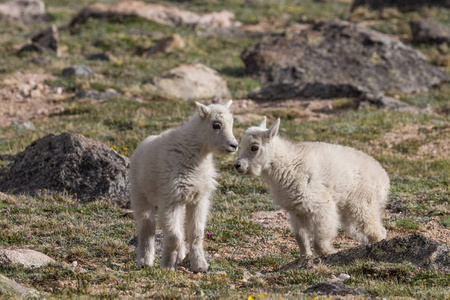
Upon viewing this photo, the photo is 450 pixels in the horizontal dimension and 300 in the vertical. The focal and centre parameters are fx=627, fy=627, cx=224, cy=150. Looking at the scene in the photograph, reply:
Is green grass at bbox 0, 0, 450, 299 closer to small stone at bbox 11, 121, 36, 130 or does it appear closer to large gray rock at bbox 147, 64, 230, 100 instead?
small stone at bbox 11, 121, 36, 130

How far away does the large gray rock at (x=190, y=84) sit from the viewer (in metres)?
24.0

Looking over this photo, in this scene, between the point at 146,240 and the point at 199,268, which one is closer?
the point at 199,268

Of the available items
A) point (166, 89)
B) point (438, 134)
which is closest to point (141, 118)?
point (166, 89)

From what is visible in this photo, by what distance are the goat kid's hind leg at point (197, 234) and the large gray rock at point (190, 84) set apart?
14.7m

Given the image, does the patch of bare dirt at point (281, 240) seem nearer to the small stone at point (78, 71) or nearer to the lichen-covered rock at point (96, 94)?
the lichen-covered rock at point (96, 94)

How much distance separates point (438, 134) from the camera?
18.2 meters

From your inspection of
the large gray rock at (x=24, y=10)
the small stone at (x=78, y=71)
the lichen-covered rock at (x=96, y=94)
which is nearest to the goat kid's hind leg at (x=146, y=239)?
the lichen-covered rock at (x=96, y=94)

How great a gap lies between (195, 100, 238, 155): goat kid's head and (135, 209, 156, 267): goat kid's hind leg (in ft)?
4.76

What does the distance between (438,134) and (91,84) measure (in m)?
13.0

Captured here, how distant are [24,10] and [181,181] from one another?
37.4 m

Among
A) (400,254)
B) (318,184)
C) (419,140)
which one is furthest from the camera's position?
(419,140)

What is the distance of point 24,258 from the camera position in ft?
28.5

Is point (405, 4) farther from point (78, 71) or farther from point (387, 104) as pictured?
point (78, 71)

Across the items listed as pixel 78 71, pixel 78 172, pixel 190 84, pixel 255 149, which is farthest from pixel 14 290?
pixel 78 71
